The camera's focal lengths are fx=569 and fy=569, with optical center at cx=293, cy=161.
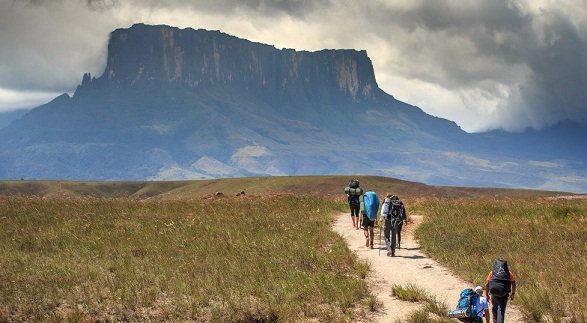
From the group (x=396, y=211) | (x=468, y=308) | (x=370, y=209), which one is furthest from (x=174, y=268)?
(x=468, y=308)

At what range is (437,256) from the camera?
62.9 feet

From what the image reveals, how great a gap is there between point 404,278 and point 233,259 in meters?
5.49

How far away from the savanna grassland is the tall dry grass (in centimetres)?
5

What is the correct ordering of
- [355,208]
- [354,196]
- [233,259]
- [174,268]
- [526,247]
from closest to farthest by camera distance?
[174,268], [233,259], [526,247], [354,196], [355,208]

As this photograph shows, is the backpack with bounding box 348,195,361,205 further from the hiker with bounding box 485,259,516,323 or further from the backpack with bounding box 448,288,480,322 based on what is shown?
the backpack with bounding box 448,288,480,322

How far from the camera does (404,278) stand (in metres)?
16.6

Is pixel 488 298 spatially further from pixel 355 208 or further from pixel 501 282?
pixel 355 208

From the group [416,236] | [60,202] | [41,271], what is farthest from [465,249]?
[60,202]

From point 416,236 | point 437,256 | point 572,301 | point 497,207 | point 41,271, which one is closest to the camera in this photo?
point 572,301

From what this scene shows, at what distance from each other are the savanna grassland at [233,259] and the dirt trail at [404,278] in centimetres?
40

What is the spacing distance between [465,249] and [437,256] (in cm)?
131

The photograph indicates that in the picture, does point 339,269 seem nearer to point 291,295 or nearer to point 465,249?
point 291,295

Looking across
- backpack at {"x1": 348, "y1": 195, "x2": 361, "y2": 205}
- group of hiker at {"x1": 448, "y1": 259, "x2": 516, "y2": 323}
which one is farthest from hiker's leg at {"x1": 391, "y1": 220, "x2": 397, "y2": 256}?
group of hiker at {"x1": 448, "y1": 259, "x2": 516, "y2": 323}

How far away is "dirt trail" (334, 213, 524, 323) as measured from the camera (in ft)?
44.2
